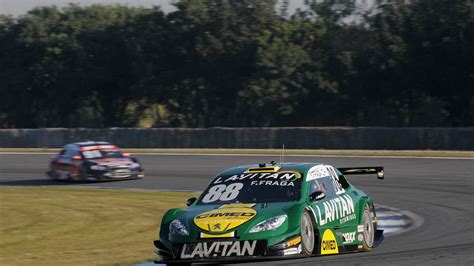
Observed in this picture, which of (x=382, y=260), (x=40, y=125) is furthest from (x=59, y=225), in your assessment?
(x=40, y=125)

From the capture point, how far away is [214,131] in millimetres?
38188

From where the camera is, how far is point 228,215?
9.98 m

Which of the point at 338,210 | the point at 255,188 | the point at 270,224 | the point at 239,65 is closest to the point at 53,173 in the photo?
the point at 255,188

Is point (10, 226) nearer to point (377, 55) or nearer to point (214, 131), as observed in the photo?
point (214, 131)

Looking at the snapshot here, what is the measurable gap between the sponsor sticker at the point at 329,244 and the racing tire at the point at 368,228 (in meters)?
0.71

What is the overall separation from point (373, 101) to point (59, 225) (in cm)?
3224

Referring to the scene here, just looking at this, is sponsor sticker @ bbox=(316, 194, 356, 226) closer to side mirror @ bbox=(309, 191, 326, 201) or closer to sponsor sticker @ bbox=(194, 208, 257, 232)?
side mirror @ bbox=(309, 191, 326, 201)

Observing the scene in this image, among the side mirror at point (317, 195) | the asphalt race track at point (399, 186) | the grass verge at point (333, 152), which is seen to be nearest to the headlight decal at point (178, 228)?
the asphalt race track at point (399, 186)

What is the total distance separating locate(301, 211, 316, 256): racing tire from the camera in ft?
32.8

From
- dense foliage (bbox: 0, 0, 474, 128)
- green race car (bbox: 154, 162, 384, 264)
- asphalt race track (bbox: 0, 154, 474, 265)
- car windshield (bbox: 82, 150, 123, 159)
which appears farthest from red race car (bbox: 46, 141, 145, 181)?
dense foliage (bbox: 0, 0, 474, 128)

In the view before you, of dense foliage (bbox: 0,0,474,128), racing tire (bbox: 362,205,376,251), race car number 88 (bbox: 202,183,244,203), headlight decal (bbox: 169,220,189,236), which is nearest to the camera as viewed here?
headlight decal (bbox: 169,220,189,236)

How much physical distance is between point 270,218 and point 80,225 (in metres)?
6.71

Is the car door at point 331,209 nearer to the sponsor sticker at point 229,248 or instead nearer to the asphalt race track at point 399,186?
the asphalt race track at point 399,186

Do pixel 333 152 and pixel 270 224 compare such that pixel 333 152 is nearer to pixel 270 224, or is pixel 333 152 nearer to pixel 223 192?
pixel 223 192
